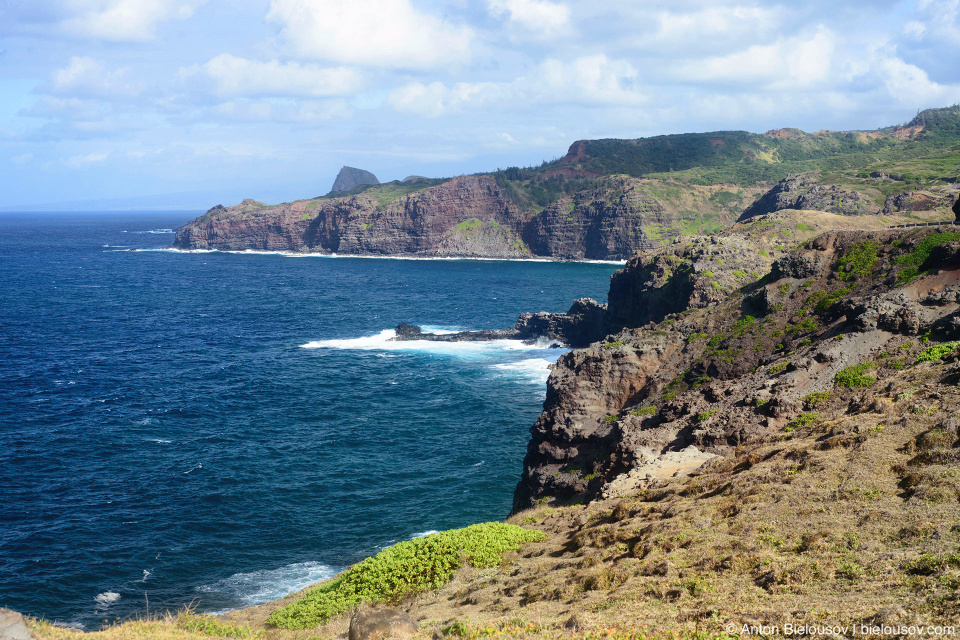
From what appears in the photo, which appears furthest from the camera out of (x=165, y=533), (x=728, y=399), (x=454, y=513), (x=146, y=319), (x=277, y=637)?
(x=146, y=319)

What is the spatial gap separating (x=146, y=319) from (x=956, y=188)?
140 m

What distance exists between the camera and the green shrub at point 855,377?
1195 inches

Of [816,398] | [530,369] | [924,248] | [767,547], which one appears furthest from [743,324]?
[530,369]

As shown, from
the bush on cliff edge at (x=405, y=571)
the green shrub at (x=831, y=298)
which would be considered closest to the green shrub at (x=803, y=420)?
the bush on cliff edge at (x=405, y=571)

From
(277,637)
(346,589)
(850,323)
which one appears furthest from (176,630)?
(850,323)

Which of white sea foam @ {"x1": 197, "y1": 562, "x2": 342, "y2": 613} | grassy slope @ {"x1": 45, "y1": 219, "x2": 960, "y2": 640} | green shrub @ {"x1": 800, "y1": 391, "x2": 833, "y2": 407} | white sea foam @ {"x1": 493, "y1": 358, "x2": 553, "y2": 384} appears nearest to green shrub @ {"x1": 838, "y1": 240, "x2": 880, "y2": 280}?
grassy slope @ {"x1": 45, "y1": 219, "x2": 960, "y2": 640}

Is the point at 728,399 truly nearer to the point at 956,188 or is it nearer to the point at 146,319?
the point at 146,319

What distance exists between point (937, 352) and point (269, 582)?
35.2 metres

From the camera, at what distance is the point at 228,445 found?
5581 cm

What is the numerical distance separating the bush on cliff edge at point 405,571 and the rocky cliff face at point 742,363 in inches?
→ 233

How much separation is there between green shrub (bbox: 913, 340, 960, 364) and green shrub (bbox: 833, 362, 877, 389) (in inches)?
81.4

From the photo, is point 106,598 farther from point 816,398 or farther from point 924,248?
point 924,248

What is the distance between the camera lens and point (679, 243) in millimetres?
75562

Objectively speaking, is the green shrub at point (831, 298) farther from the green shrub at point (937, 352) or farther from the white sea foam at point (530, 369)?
the white sea foam at point (530, 369)
